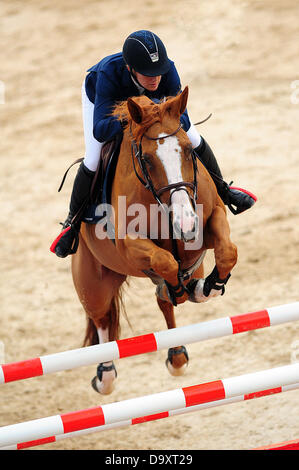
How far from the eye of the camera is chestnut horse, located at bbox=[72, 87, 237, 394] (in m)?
3.98

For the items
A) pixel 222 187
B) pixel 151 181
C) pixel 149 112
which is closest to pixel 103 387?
Answer: pixel 222 187

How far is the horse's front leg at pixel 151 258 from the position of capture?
4148mm

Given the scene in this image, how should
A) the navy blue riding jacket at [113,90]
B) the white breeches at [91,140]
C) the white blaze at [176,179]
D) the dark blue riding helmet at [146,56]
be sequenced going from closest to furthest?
the white blaze at [176,179], the dark blue riding helmet at [146,56], the navy blue riding jacket at [113,90], the white breeches at [91,140]

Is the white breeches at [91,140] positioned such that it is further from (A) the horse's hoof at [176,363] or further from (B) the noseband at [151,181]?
(A) the horse's hoof at [176,363]

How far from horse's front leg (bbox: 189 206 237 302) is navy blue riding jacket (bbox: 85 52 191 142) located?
2.18 ft

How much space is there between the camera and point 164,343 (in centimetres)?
411

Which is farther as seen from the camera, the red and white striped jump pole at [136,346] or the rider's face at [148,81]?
the rider's face at [148,81]

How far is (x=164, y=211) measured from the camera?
4180 millimetres

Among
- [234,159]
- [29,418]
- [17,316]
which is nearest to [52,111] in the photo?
[234,159]

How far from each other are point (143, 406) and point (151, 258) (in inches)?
32.1

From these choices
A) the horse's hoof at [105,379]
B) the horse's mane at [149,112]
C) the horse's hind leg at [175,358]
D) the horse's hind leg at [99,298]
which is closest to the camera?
the horse's mane at [149,112]

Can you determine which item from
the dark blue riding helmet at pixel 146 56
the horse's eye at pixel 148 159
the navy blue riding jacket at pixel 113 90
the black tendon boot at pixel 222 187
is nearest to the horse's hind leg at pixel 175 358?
the black tendon boot at pixel 222 187

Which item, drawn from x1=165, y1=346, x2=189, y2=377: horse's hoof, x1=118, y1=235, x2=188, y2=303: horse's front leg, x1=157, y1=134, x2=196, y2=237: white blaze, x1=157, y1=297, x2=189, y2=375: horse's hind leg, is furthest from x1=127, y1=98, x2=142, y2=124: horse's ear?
x1=165, y1=346, x2=189, y2=377: horse's hoof

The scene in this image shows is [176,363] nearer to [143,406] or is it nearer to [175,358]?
[175,358]
